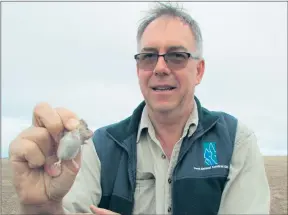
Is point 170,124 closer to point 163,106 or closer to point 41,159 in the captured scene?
point 163,106

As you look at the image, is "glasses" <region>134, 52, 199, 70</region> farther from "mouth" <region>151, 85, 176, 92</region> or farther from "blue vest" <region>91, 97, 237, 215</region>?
"blue vest" <region>91, 97, 237, 215</region>

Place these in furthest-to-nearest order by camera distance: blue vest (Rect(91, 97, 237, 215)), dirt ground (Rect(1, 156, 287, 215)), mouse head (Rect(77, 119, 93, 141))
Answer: dirt ground (Rect(1, 156, 287, 215))
blue vest (Rect(91, 97, 237, 215))
mouse head (Rect(77, 119, 93, 141))

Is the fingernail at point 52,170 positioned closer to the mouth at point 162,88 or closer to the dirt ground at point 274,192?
the mouth at point 162,88

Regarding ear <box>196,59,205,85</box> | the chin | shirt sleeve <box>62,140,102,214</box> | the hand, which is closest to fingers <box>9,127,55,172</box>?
the hand

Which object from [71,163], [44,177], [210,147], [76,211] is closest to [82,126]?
[71,163]

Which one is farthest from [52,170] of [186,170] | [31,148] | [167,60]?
[167,60]
